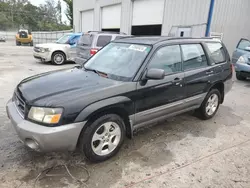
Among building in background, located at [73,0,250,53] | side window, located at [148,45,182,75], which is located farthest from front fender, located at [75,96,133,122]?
building in background, located at [73,0,250,53]

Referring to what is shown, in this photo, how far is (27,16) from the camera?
6069 centimetres

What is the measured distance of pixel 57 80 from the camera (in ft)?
9.73

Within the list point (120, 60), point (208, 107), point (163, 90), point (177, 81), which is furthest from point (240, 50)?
point (120, 60)

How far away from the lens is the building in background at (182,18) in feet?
38.1

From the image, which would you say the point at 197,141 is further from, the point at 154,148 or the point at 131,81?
the point at 131,81

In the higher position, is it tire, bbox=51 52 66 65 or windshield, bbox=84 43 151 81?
windshield, bbox=84 43 151 81

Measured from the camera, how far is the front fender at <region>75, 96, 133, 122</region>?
7.86 ft

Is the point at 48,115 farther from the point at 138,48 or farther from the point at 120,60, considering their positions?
the point at 138,48

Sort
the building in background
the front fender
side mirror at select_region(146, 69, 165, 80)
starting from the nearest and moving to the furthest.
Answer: the front fender, side mirror at select_region(146, 69, 165, 80), the building in background

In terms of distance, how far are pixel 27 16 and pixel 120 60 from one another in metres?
68.0

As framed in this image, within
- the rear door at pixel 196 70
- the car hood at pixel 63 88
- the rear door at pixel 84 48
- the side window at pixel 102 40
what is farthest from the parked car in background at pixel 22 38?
the rear door at pixel 196 70

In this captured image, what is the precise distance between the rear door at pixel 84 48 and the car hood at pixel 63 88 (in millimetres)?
5367

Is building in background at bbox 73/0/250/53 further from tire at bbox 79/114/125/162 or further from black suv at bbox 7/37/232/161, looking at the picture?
tire at bbox 79/114/125/162

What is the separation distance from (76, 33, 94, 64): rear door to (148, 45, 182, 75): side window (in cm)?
538
